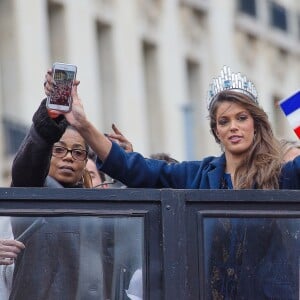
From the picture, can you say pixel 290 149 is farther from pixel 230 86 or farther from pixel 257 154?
pixel 257 154

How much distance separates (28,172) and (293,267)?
125 cm

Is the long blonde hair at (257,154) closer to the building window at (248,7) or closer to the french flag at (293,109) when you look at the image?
the french flag at (293,109)

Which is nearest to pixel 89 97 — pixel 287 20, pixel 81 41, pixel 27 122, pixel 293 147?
pixel 81 41

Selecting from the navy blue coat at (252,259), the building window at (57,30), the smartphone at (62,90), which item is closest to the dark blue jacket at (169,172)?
the smartphone at (62,90)

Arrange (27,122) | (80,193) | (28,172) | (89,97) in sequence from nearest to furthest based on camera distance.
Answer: (80,193), (28,172), (27,122), (89,97)

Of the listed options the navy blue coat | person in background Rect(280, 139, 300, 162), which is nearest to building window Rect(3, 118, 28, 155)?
person in background Rect(280, 139, 300, 162)

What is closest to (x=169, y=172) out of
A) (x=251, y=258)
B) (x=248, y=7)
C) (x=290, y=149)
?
(x=251, y=258)

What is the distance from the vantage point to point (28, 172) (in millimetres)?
7523

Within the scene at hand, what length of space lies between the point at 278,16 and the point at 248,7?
1.42 meters

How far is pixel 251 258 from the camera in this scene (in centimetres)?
666

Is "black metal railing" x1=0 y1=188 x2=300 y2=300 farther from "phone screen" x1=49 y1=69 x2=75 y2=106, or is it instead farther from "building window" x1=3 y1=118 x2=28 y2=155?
"building window" x1=3 y1=118 x2=28 y2=155

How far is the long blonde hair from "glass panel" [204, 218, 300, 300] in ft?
2.04

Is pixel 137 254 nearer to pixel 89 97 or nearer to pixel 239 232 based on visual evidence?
pixel 239 232

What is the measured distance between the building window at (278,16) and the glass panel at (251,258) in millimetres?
32005
